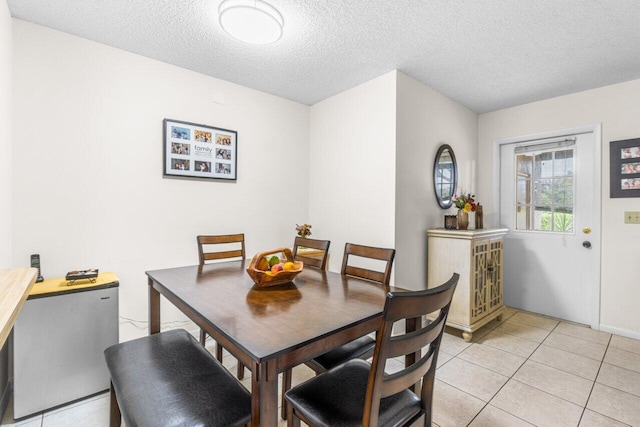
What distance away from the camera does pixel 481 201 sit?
3.87 meters

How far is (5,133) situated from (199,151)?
49.9 inches

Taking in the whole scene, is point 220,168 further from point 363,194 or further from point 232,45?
point 363,194

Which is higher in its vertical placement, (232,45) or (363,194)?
(232,45)

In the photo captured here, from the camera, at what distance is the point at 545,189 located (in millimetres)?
3482

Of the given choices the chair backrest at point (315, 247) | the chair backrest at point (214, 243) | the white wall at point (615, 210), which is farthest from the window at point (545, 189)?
the chair backrest at point (214, 243)

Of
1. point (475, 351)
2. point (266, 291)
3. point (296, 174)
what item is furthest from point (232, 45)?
point (475, 351)

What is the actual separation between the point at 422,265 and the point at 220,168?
229cm

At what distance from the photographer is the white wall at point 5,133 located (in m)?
1.73

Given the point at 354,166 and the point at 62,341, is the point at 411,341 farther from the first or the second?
the point at 354,166

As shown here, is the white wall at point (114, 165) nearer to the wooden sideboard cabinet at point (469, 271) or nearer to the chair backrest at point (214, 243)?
the chair backrest at point (214, 243)

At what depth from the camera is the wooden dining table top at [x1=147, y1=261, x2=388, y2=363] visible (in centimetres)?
96

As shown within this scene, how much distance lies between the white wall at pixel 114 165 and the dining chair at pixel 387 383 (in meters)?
1.99

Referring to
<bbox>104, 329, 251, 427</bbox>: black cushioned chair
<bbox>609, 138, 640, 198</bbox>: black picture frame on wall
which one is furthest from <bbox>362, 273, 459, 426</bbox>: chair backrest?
<bbox>609, 138, 640, 198</bbox>: black picture frame on wall

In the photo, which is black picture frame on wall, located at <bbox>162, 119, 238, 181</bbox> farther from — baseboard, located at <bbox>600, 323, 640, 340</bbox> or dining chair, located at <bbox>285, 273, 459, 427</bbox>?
baseboard, located at <bbox>600, 323, 640, 340</bbox>
